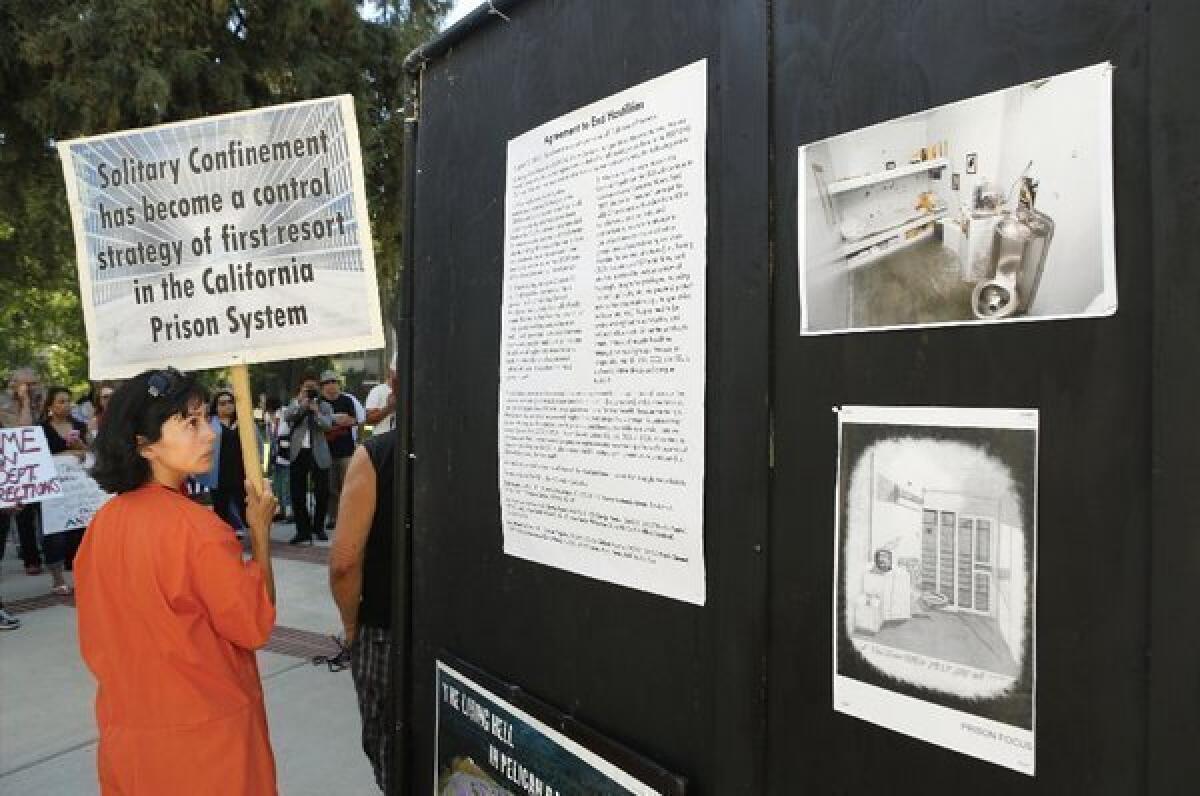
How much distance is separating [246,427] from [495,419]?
90 centimetres

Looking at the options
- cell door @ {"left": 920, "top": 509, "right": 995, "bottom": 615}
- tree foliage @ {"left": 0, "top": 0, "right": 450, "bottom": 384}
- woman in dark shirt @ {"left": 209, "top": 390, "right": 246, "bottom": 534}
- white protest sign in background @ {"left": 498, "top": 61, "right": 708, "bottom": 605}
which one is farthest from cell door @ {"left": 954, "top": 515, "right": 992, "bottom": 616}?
tree foliage @ {"left": 0, "top": 0, "right": 450, "bottom": 384}

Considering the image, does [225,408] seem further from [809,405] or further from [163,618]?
[809,405]

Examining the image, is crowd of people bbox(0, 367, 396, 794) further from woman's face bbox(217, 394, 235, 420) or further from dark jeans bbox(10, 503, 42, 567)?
woman's face bbox(217, 394, 235, 420)

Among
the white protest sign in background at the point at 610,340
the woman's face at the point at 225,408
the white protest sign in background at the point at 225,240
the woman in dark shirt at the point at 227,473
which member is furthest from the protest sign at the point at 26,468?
the white protest sign in background at the point at 610,340

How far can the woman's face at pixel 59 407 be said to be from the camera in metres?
8.70

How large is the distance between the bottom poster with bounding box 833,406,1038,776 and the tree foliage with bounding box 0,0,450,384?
1057 centimetres

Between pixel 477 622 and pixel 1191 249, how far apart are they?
1868mm

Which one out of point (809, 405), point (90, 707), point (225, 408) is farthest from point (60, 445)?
point (809, 405)

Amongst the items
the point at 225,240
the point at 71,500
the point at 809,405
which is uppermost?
the point at 225,240

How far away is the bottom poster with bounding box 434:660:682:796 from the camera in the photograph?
75.2 inches

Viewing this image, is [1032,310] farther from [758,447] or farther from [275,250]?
[275,250]

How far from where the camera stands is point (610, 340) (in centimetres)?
186

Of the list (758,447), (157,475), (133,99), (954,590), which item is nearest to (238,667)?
(157,475)

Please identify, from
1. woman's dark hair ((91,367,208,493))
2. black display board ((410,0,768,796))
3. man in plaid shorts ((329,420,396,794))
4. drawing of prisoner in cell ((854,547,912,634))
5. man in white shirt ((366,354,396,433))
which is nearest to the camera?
drawing of prisoner in cell ((854,547,912,634))
